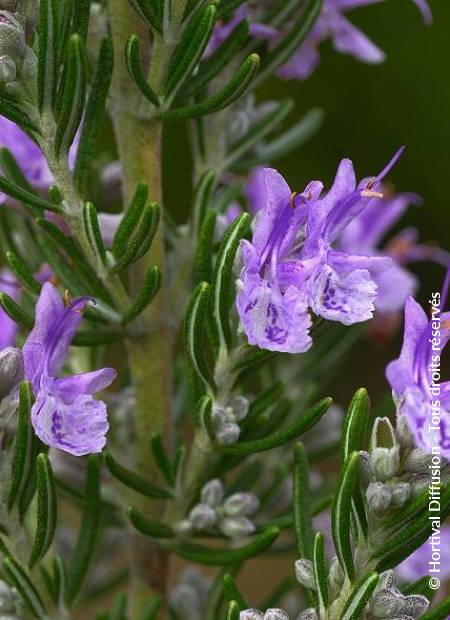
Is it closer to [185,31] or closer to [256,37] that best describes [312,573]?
[185,31]

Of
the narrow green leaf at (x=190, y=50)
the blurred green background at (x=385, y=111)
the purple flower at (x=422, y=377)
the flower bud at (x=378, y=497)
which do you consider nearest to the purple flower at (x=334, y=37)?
the narrow green leaf at (x=190, y=50)

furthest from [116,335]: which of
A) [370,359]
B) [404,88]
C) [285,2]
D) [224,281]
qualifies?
[370,359]

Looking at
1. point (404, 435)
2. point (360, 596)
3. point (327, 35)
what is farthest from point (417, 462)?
point (327, 35)

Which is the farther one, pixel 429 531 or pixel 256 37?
pixel 256 37

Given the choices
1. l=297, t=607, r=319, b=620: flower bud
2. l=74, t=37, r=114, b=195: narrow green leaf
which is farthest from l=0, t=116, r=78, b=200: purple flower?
l=297, t=607, r=319, b=620: flower bud

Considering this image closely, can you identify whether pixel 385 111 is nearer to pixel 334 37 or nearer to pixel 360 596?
pixel 334 37

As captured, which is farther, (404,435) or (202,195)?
(202,195)
